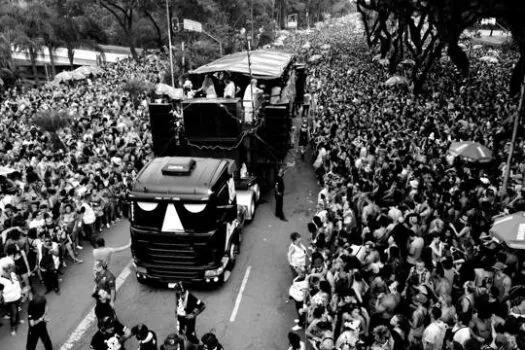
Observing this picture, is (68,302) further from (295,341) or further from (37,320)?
(295,341)

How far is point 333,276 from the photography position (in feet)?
26.1

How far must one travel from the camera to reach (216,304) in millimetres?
9852

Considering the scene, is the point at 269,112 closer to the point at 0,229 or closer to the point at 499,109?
the point at 0,229

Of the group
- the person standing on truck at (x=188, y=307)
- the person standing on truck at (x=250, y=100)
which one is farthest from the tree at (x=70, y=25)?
the person standing on truck at (x=188, y=307)

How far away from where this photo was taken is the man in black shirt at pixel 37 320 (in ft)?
24.7

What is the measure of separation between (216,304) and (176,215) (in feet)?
6.58

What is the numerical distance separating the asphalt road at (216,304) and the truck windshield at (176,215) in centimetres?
164

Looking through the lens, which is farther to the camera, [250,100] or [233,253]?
[250,100]

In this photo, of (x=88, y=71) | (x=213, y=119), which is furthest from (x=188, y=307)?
(x=88, y=71)

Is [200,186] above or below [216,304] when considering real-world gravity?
above

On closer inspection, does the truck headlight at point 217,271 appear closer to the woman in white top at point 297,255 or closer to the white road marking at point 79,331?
the woman in white top at point 297,255

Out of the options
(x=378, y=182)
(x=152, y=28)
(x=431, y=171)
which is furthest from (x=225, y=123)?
(x=152, y=28)

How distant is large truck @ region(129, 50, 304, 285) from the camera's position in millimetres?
Answer: 9469

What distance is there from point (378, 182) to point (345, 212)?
6.15 feet
